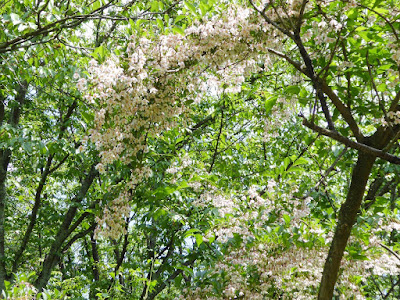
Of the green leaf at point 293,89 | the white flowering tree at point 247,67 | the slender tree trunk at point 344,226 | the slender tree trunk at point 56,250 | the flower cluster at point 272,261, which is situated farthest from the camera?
the slender tree trunk at point 56,250

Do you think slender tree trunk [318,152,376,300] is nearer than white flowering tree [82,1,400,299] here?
No

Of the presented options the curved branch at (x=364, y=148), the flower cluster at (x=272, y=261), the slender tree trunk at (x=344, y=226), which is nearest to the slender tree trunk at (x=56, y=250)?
the flower cluster at (x=272, y=261)

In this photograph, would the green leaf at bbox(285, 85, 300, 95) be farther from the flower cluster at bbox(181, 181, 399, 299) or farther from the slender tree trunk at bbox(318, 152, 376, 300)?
the flower cluster at bbox(181, 181, 399, 299)

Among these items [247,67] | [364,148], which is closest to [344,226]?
[364,148]

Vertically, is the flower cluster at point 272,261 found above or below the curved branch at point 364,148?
below

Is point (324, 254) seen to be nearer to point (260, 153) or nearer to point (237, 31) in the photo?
point (237, 31)

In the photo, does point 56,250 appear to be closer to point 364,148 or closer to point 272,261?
point 272,261

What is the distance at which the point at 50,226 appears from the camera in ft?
27.3

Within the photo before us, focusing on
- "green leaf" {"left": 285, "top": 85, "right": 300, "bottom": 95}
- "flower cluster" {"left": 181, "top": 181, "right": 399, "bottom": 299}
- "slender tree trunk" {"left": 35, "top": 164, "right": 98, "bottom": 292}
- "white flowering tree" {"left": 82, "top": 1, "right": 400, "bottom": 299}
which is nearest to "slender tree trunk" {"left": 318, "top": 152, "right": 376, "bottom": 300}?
"white flowering tree" {"left": 82, "top": 1, "right": 400, "bottom": 299}

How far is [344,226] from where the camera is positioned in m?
2.45

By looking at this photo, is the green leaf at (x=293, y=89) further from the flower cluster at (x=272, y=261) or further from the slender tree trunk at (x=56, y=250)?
the slender tree trunk at (x=56, y=250)

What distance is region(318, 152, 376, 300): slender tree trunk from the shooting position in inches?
96.7

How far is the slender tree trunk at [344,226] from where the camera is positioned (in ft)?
→ 8.05

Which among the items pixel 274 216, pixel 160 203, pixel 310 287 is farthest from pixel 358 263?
pixel 160 203
